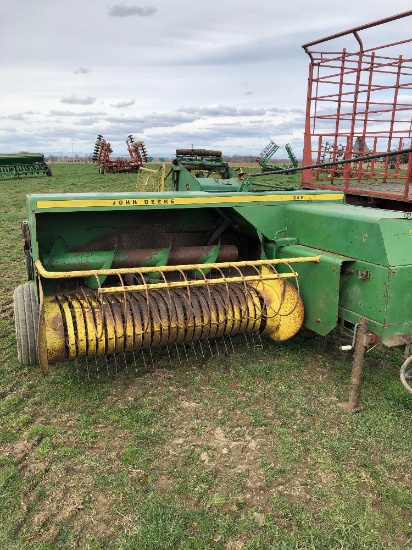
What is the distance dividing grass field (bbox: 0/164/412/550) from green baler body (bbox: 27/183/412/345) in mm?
616

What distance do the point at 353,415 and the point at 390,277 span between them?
955 mm

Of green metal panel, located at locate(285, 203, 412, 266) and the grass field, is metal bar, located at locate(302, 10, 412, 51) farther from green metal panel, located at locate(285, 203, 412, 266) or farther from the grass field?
the grass field

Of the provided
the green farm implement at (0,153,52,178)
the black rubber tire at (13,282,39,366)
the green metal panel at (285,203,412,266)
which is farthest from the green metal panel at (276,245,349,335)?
the green farm implement at (0,153,52,178)

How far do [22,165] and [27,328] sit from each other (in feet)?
78.8

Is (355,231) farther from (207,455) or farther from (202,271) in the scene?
(207,455)

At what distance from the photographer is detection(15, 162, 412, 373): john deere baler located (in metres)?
3.48

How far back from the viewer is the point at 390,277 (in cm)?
340

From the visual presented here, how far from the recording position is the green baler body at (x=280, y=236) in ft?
11.5

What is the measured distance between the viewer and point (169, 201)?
4141 mm

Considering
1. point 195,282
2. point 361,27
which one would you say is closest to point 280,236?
point 195,282

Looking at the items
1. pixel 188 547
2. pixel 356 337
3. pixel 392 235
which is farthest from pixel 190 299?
pixel 188 547

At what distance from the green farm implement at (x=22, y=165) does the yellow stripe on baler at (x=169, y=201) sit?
23.2 metres

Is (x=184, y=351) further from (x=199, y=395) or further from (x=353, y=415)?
(x=353, y=415)

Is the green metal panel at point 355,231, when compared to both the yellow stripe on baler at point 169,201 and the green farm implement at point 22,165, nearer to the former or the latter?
the yellow stripe on baler at point 169,201
